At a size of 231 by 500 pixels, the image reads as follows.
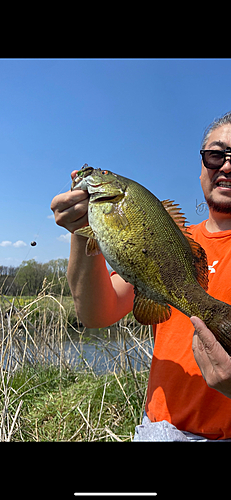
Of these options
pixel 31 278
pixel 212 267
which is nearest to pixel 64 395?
pixel 31 278

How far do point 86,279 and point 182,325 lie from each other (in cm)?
75

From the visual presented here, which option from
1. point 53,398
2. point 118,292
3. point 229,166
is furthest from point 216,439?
point 53,398

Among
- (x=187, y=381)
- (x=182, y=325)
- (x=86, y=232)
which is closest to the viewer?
(x=86, y=232)

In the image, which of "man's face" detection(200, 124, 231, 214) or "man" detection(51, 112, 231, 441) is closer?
"man" detection(51, 112, 231, 441)

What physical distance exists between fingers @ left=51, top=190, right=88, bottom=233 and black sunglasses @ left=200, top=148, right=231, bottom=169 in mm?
1302

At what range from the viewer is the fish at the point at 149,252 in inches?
61.5

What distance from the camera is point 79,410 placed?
3941mm

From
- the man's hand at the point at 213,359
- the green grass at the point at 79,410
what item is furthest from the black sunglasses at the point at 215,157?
the green grass at the point at 79,410

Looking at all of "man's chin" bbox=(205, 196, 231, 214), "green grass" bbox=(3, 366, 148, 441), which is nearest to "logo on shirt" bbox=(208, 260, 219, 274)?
"man's chin" bbox=(205, 196, 231, 214)

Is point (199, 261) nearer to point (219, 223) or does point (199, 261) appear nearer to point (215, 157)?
point (219, 223)

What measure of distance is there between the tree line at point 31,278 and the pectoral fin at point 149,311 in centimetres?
329

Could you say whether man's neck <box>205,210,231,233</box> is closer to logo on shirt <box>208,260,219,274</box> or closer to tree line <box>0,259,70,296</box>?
logo on shirt <box>208,260,219,274</box>

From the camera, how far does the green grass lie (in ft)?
13.3
